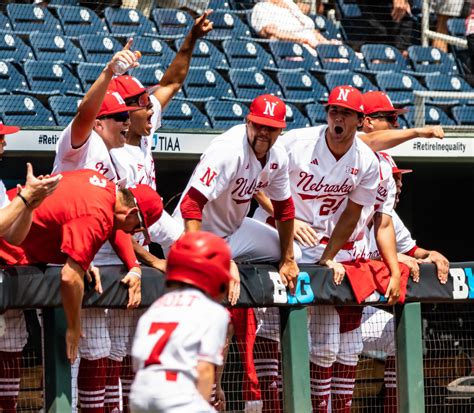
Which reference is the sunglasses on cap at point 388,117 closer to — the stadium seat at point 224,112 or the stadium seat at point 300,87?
the stadium seat at point 224,112

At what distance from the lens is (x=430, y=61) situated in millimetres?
10727

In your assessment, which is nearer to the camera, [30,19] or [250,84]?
[30,19]

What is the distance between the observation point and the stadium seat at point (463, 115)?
968 cm

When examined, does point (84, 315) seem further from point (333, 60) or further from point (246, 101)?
point (333, 60)

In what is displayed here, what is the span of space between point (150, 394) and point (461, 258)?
A: 22.5 feet

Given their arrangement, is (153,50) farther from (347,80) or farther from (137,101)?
(137,101)

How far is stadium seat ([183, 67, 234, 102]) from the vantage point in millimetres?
8969

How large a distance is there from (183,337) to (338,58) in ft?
23.4

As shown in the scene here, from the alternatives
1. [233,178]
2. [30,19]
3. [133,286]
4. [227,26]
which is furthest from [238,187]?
[227,26]

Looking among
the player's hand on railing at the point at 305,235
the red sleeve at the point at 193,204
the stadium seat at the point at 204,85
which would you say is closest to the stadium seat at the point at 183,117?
the stadium seat at the point at 204,85

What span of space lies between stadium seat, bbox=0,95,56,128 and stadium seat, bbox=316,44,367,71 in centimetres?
305

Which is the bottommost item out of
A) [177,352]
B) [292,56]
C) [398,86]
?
[177,352]

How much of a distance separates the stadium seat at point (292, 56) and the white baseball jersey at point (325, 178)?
3955 millimetres

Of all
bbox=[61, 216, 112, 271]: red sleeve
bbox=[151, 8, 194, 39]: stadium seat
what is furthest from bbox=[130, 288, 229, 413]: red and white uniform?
bbox=[151, 8, 194, 39]: stadium seat
